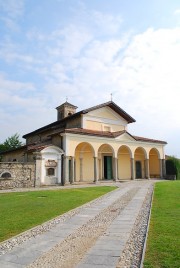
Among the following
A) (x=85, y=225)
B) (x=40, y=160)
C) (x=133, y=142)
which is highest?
(x=133, y=142)

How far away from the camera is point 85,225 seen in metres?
7.09

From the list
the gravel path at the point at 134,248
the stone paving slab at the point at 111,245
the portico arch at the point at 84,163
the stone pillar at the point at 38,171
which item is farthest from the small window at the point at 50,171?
the gravel path at the point at 134,248

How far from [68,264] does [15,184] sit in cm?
1690

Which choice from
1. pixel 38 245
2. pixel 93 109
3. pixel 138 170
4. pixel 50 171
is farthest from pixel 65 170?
pixel 38 245

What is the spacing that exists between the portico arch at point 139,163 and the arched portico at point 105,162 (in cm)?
447

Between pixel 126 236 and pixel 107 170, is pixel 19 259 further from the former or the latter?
pixel 107 170

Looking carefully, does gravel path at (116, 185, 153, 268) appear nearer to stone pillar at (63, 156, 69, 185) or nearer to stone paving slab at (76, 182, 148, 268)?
stone paving slab at (76, 182, 148, 268)

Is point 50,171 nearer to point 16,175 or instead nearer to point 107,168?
point 16,175

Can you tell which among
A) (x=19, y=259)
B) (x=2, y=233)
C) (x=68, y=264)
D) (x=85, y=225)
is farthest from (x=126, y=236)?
(x=2, y=233)

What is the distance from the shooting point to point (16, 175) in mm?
20188

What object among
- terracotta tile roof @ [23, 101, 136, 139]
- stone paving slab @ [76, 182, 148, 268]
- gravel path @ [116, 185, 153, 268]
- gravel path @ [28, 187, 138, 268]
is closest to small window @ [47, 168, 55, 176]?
terracotta tile roof @ [23, 101, 136, 139]

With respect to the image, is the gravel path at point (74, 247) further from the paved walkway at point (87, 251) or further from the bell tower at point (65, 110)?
the bell tower at point (65, 110)

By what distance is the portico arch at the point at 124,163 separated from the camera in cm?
3022

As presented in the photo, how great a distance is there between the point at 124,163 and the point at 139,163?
280 cm
